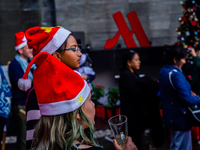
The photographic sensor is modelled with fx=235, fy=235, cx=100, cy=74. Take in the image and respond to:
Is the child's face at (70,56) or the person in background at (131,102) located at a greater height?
the child's face at (70,56)

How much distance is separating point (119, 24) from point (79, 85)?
6409mm

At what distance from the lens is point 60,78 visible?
122 centimetres

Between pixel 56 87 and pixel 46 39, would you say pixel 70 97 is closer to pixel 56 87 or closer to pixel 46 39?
pixel 56 87

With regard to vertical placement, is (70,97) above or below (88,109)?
above

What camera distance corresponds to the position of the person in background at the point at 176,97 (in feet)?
9.29

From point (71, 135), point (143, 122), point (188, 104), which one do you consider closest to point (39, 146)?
point (71, 135)

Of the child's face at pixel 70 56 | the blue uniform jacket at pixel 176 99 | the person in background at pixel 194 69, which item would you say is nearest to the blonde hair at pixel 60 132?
the child's face at pixel 70 56

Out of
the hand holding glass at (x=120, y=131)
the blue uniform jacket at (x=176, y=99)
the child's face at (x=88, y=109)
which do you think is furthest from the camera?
the blue uniform jacket at (x=176, y=99)

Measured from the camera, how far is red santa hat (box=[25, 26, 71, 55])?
1.88 m

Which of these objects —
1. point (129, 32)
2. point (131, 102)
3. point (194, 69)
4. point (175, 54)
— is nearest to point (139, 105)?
point (131, 102)

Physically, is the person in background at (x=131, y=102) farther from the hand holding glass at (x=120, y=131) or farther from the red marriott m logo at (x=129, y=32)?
the red marriott m logo at (x=129, y=32)

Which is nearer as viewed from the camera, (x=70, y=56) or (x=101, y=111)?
(x=70, y=56)

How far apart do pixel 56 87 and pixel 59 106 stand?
0.11m

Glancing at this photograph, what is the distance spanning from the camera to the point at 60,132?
4.03 feet
